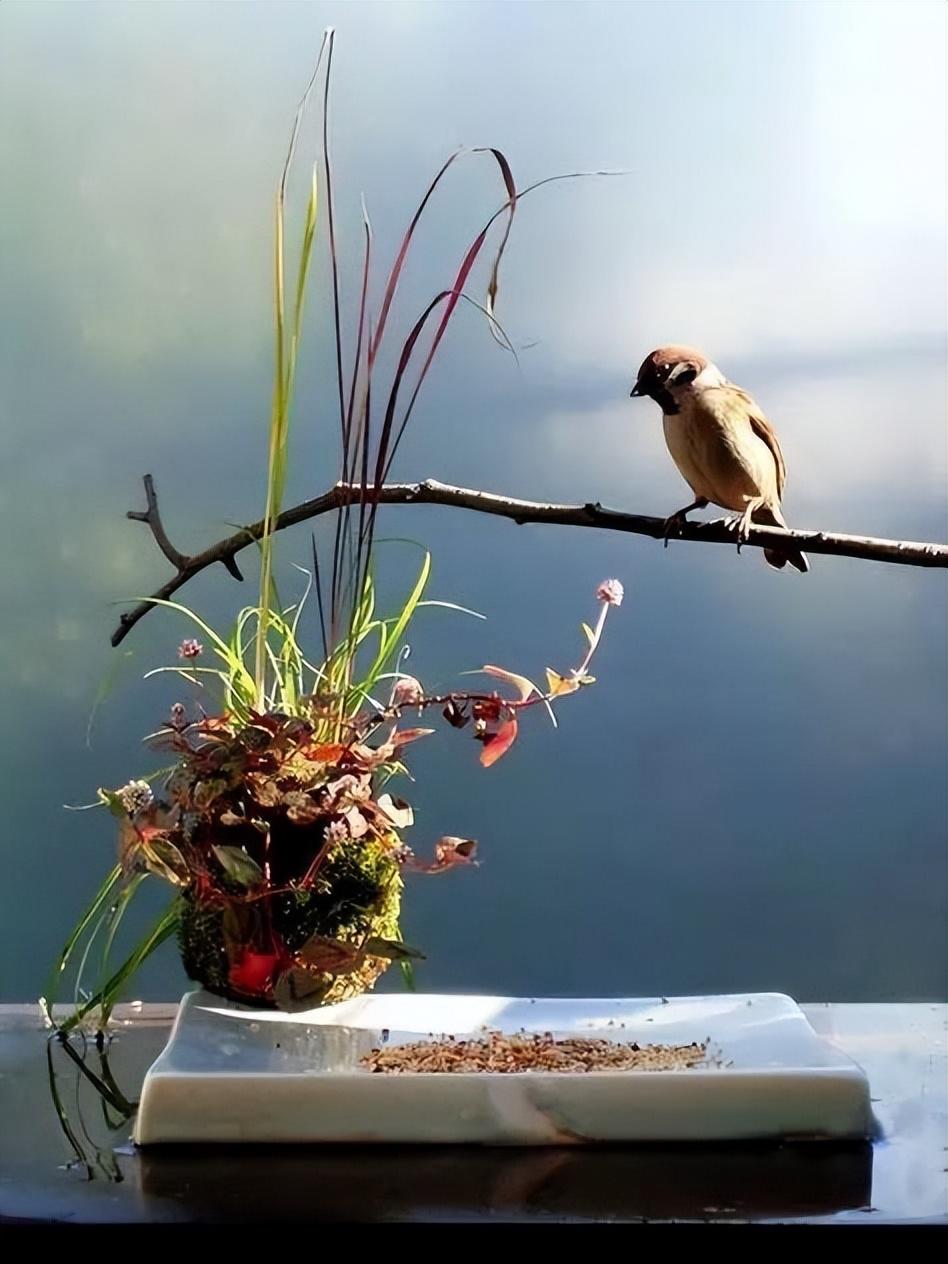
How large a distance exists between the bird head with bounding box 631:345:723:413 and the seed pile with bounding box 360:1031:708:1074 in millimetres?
577

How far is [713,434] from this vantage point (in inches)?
52.2

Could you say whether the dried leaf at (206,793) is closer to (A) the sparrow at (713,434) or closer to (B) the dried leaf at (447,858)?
(B) the dried leaf at (447,858)

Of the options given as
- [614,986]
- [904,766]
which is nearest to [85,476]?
[614,986]

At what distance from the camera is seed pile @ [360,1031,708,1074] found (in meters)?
0.96

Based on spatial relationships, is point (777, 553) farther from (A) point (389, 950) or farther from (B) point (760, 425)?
(A) point (389, 950)

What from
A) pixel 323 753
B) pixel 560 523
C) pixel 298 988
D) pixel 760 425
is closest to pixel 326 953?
pixel 298 988

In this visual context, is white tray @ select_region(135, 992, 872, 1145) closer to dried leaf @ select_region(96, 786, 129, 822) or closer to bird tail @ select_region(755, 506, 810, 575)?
dried leaf @ select_region(96, 786, 129, 822)

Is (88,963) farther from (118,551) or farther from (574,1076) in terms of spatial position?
(574,1076)

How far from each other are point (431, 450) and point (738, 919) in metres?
0.65

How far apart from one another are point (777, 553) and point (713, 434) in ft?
0.40

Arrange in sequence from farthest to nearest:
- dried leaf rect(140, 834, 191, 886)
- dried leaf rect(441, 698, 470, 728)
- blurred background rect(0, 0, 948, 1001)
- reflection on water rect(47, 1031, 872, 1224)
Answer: blurred background rect(0, 0, 948, 1001)
dried leaf rect(441, 698, 470, 728)
dried leaf rect(140, 834, 191, 886)
reflection on water rect(47, 1031, 872, 1224)

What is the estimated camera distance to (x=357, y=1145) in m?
0.89

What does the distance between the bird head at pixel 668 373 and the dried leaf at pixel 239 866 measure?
0.55 m

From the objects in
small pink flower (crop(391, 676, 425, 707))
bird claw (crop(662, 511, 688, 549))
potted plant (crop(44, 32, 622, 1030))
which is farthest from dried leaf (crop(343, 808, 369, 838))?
bird claw (crop(662, 511, 688, 549))
